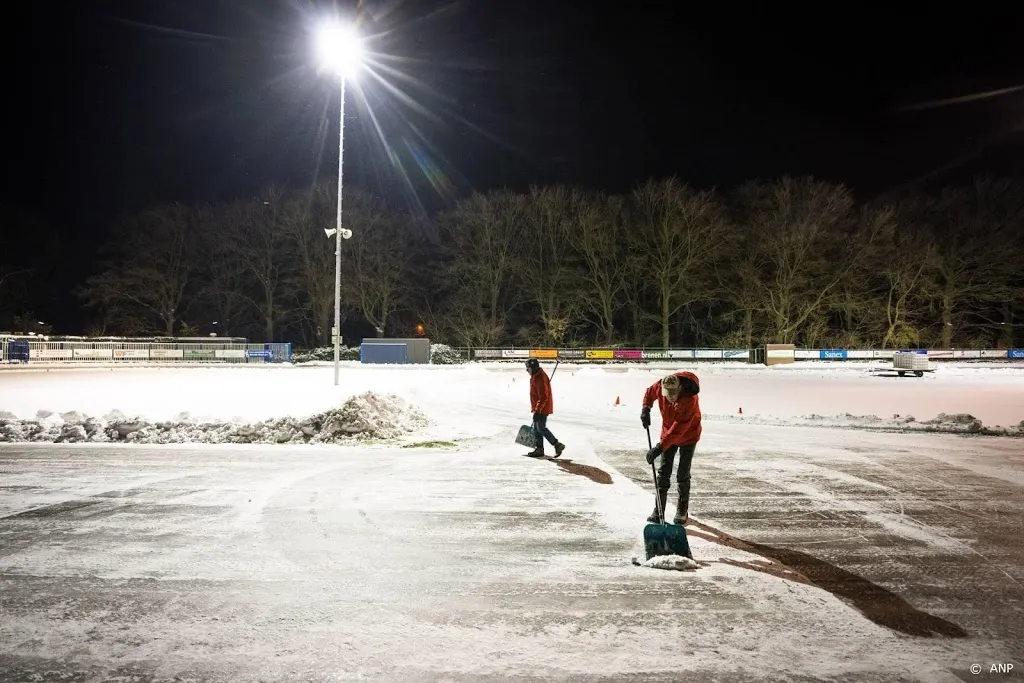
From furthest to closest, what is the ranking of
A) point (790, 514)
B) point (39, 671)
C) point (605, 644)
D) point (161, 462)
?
point (161, 462) → point (790, 514) → point (605, 644) → point (39, 671)

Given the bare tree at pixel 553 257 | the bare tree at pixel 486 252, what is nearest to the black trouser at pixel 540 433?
the bare tree at pixel 486 252

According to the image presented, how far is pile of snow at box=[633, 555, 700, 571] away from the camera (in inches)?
217

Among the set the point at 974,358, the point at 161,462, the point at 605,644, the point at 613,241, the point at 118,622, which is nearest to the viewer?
the point at 605,644

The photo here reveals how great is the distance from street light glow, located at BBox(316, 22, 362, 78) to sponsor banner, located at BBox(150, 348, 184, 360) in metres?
32.8

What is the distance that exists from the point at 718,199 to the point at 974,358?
84.1ft

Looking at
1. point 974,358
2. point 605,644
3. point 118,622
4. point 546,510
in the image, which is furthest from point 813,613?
point 974,358

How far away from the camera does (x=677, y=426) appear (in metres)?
6.38

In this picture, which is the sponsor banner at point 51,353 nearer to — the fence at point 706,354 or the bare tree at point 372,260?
the bare tree at point 372,260

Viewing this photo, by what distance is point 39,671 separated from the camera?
12.7ft

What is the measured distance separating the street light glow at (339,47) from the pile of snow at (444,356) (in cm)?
2939

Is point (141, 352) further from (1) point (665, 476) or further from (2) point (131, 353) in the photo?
(1) point (665, 476)

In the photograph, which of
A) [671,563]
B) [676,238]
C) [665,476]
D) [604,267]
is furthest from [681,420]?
[604,267]

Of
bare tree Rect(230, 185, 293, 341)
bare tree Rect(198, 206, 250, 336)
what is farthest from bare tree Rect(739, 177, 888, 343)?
bare tree Rect(198, 206, 250, 336)

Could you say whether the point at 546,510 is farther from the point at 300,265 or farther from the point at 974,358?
the point at 974,358
